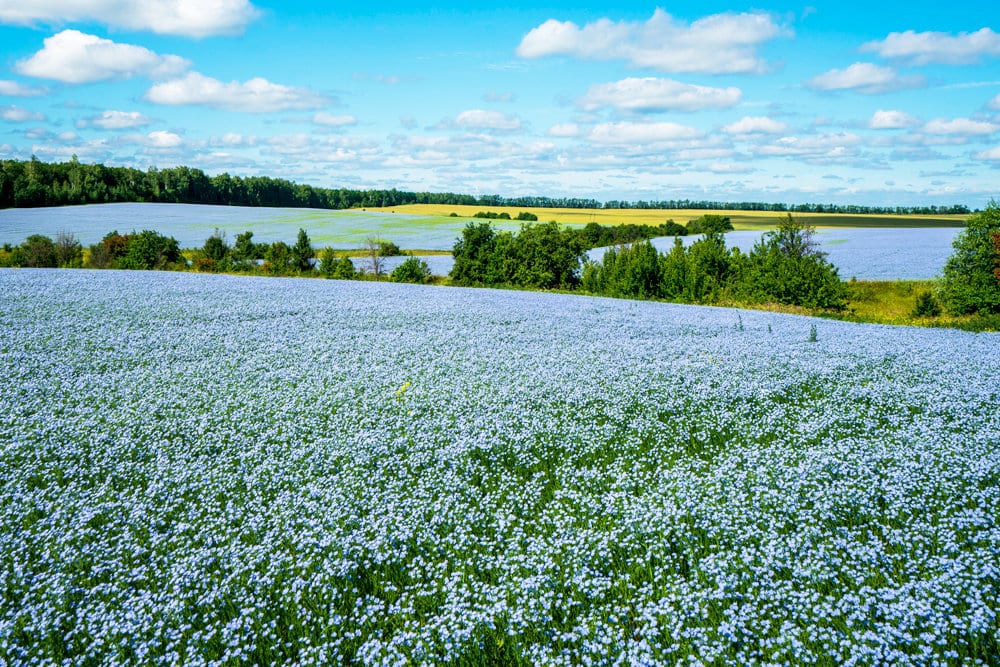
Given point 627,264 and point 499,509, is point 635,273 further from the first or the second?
point 499,509

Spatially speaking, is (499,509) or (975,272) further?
(975,272)

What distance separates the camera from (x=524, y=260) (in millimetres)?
41438

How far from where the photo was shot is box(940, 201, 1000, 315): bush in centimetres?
2673

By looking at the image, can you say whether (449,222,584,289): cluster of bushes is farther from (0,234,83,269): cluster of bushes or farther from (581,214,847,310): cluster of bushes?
(0,234,83,269): cluster of bushes

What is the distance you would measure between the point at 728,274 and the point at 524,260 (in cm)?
1413

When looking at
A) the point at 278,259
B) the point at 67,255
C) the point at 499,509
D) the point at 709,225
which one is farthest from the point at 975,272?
the point at 67,255

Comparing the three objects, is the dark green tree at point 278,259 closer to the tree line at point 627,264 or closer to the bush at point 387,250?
the tree line at point 627,264

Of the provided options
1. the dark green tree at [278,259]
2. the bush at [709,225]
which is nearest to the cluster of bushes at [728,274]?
the dark green tree at [278,259]

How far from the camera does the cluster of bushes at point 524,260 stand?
40875 millimetres

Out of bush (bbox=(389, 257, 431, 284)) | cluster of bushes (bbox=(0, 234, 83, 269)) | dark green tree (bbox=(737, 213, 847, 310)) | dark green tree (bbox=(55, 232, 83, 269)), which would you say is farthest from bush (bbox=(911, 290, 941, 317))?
dark green tree (bbox=(55, 232, 83, 269))

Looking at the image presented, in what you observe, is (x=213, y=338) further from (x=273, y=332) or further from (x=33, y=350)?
(x=33, y=350)

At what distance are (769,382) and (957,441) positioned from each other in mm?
2894

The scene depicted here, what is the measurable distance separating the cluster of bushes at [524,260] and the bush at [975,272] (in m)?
21.0

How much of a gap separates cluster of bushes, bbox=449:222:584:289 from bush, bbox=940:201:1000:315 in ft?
68.9
